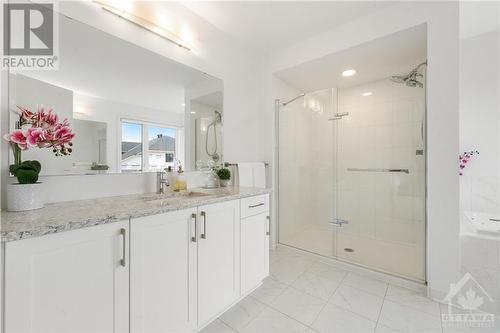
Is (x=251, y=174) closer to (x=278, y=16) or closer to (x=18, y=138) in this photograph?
(x=278, y=16)

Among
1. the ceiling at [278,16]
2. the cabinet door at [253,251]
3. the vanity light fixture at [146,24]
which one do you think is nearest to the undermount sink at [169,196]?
the cabinet door at [253,251]

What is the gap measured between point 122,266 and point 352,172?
9.72ft

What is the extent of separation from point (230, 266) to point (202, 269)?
0.26m

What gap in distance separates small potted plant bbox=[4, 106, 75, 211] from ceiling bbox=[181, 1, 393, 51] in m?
1.52

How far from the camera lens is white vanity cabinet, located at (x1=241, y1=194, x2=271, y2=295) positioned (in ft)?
5.29

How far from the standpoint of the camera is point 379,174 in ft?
9.45

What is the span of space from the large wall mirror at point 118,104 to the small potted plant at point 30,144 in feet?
0.19

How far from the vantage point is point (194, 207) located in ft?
4.16

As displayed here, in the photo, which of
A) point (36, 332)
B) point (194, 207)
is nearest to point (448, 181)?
point (194, 207)

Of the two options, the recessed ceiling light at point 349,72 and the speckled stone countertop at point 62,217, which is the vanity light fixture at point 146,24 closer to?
the speckled stone countertop at point 62,217

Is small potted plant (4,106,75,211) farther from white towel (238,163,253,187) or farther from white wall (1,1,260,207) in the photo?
white towel (238,163,253,187)

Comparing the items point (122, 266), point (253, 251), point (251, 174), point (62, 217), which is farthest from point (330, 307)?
point (62, 217)

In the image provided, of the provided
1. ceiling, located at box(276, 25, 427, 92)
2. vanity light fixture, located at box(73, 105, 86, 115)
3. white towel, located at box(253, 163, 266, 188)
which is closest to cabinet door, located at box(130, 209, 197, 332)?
vanity light fixture, located at box(73, 105, 86, 115)

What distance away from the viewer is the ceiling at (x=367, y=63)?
6.73 ft
